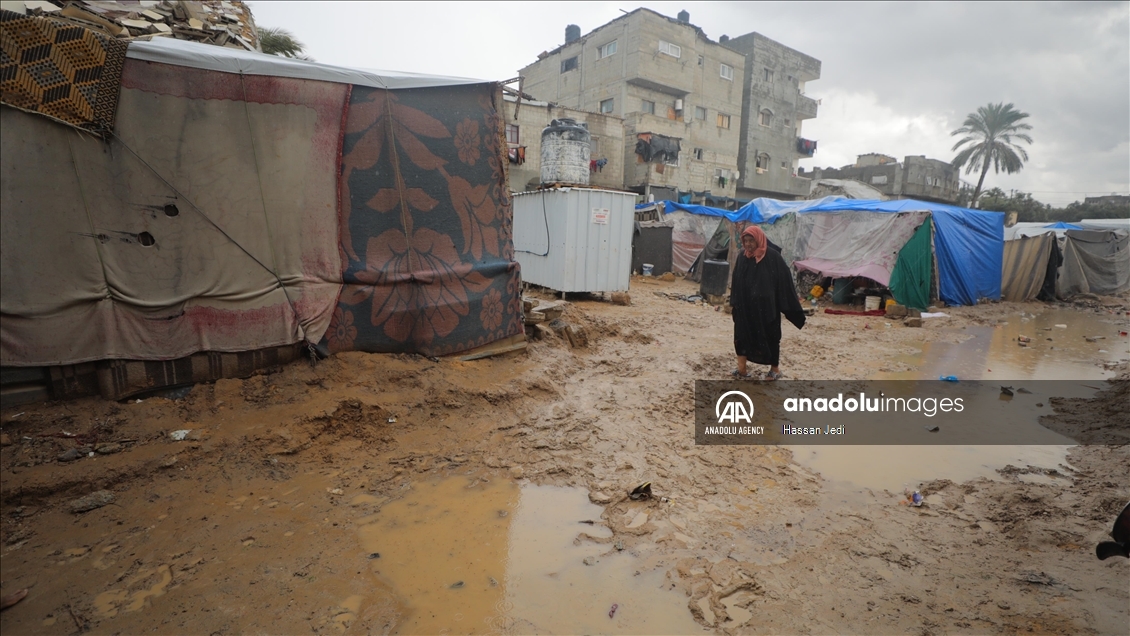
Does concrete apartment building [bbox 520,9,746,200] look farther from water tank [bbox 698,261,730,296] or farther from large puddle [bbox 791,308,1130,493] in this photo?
large puddle [bbox 791,308,1130,493]

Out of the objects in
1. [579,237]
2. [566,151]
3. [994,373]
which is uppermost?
[566,151]

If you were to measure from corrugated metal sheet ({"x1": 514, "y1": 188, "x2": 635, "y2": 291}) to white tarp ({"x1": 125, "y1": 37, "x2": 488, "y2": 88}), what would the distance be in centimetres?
473

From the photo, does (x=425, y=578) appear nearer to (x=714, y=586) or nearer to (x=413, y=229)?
(x=714, y=586)

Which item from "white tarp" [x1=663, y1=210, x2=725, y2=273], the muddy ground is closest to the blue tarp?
"white tarp" [x1=663, y1=210, x2=725, y2=273]

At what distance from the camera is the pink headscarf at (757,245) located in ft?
16.6

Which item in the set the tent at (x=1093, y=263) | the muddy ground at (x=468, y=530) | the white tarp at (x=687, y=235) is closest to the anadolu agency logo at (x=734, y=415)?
the muddy ground at (x=468, y=530)

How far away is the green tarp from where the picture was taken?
10.8m

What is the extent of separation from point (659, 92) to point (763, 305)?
80.0ft

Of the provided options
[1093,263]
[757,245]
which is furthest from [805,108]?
[757,245]

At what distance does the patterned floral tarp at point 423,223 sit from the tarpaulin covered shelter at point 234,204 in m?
0.01

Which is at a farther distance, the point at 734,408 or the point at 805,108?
the point at 805,108

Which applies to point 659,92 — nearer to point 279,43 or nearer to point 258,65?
point 279,43

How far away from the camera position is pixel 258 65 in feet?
12.2

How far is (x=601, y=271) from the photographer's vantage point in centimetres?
962
